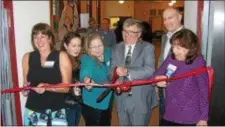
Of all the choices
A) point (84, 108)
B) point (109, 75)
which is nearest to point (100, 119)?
point (84, 108)

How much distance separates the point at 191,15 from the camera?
2713 millimetres

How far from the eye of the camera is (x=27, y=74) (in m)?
2.16

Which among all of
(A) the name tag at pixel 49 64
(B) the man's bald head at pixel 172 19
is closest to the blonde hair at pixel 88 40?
(A) the name tag at pixel 49 64

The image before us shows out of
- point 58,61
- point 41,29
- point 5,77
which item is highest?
point 41,29

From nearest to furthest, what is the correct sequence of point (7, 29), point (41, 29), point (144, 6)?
point (41, 29)
point (7, 29)
point (144, 6)

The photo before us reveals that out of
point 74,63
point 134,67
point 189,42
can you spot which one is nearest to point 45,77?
point 74,63

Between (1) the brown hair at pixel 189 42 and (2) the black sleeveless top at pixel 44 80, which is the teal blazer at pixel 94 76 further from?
(1) the brown hair at pixel 189 42

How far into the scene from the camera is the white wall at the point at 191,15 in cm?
264

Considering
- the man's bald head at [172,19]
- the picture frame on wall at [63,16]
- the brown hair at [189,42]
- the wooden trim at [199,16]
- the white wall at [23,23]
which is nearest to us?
the brown hair at [189,42]

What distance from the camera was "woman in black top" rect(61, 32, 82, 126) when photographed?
2271 millimetres

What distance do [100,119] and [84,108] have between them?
16 cm

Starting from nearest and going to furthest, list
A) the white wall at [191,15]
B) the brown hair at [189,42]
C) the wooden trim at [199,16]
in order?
1. the brown hair at [189,42]
2. the wooden trim at [199,16]
3. the white wall at [191,15]

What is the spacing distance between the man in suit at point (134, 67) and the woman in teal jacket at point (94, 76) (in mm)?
97

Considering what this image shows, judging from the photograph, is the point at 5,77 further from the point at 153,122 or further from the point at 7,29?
the point at 153,122
